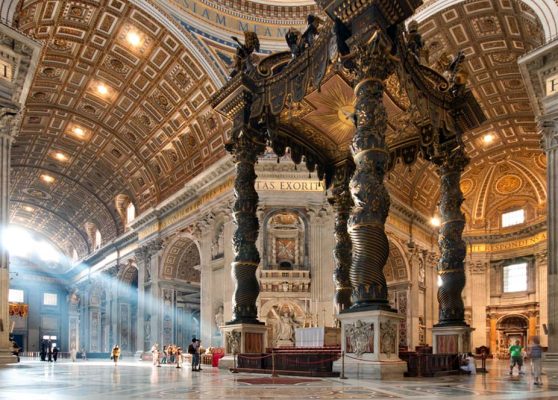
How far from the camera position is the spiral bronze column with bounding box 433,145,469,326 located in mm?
10938

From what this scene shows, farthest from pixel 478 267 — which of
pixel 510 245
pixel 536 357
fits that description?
pixel 536 357

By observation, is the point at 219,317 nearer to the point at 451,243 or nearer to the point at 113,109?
the point at 113,109

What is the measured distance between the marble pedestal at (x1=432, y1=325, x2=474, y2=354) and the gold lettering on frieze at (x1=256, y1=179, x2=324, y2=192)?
38.3ft

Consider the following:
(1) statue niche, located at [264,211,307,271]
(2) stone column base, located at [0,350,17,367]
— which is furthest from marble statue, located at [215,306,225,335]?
(2) stone column base, located at [0,350,17,367]

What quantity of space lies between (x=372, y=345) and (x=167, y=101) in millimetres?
18465

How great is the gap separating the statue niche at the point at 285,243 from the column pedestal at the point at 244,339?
10618 millimetres

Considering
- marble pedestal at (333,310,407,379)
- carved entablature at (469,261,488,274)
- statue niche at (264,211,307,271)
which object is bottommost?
marble pedestal at (333,310,407,379)

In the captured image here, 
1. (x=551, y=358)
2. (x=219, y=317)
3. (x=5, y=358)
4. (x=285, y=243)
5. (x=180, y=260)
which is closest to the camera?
(x=551, y=358)

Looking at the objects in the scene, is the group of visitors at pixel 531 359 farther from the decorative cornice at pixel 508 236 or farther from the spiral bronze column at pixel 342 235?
the decorative cornice at pixel 508 236

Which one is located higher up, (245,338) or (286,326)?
(245,338)

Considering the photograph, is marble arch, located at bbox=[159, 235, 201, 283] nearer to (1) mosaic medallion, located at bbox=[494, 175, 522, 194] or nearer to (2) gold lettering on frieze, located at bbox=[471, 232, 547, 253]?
(2) gold lettering on frieze, located at bbox=[471, 232, 547, 253]

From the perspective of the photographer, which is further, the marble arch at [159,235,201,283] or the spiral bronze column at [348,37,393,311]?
the marble arch at [159,235,201,283]

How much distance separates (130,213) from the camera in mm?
33594

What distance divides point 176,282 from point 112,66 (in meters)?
10.5
